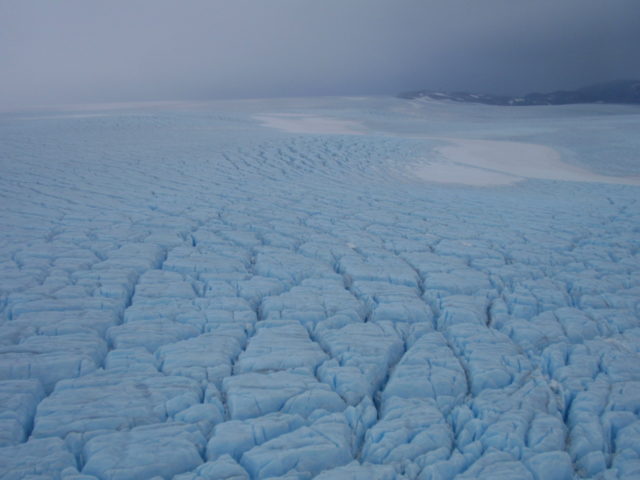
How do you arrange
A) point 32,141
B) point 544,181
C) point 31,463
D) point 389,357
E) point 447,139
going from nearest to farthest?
point 31,463 < point 389,357 < point 544,181 < point 32,141 < point 447,139

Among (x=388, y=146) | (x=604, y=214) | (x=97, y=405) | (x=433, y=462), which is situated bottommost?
(x=433, y=462)

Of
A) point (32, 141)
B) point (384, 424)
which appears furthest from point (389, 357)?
point (32, 141)

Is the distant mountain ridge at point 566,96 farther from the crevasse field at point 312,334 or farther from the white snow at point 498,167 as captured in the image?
the crevasse field at point 312,334

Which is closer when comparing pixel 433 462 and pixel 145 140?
pixel 433 462

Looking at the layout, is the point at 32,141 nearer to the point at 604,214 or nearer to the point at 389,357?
the point at 389,357

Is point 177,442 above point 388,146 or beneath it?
beneath

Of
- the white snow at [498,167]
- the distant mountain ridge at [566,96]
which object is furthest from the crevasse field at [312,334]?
the distant mountain ridge at [566,96]

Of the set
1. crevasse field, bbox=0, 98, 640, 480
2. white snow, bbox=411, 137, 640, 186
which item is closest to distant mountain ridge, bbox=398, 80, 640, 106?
white snow, bbox=411, 137, 640, 186
